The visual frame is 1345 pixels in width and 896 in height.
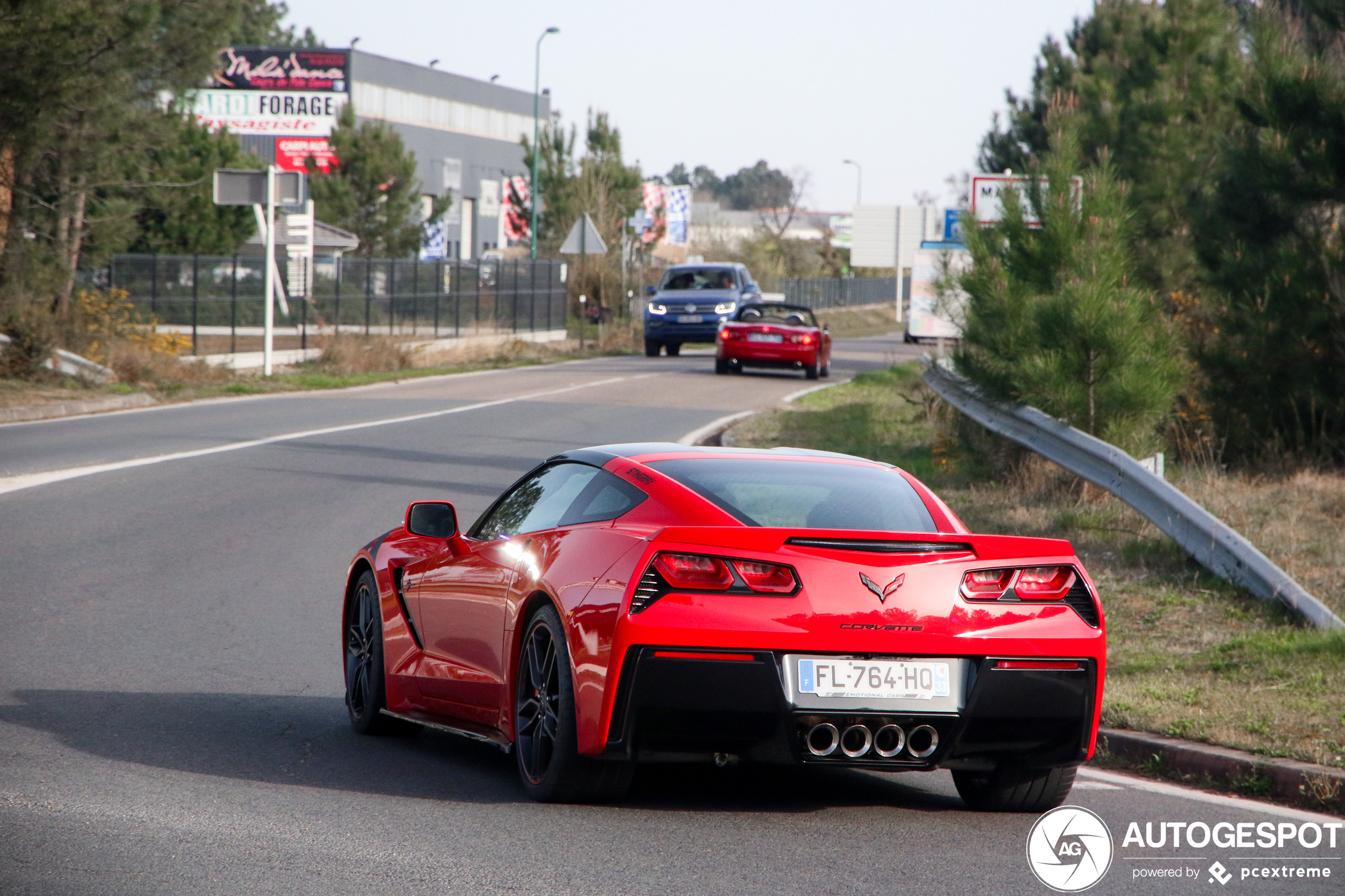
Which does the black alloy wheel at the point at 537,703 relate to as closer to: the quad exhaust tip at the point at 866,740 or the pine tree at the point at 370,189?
the quad exhaust tip at the point at 866,740

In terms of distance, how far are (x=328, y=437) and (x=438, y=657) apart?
524 inches

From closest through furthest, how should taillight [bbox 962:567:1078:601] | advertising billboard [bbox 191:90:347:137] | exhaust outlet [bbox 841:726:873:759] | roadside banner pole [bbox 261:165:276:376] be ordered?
exhaust outlet [bbox 841:726:873:759] < taillight [bbox 962:567:1078:601] < roadside banner pole [bbox 261:165:276:376] < advertising billboard [bbox 191:90:347:137]

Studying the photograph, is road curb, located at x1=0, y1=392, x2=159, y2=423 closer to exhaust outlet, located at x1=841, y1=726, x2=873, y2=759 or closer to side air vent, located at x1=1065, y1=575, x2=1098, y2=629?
exhaust outlet, located at x1=841, y1=726, x2=873, y2=759

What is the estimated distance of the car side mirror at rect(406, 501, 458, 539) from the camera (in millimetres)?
6254

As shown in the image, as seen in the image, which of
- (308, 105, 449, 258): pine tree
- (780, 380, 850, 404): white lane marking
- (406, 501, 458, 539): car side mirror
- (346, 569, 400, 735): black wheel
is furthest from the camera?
(308, 105, 449, 258): pine tree

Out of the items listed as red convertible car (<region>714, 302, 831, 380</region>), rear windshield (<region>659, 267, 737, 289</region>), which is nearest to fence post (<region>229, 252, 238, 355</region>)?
rear windshield (<region>659, 267, 737, 289</region>)

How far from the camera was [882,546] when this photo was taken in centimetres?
516

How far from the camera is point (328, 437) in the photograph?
19188mm

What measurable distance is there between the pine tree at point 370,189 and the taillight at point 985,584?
5296 cm

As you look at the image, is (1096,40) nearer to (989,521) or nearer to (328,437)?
(328,437)

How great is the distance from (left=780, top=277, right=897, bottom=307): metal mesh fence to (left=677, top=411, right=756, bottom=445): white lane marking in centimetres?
4655

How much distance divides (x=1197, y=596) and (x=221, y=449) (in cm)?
1133

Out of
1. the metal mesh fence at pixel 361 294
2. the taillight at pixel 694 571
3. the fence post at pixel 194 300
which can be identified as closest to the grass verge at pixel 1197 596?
the taillight at pixel 694 571

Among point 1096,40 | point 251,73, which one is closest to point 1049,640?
point 1096,40
